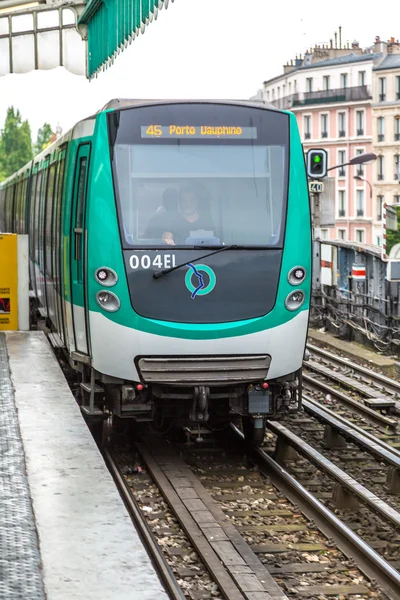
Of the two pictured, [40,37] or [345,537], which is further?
[40,37]

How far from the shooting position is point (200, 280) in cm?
1028

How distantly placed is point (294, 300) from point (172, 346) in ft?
3.88

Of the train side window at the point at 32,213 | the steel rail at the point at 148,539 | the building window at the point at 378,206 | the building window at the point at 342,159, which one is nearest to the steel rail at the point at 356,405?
the steel rail at the point at 148,539

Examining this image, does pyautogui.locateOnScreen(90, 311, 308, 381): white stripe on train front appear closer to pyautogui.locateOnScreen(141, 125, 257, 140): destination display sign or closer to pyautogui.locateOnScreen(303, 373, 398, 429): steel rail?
pyautogui.locateOnScreen(141, 125, 257, 140): destination display sign

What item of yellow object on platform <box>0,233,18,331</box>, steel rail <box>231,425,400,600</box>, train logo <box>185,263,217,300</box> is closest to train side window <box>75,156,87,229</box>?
train logo <box>185,263,217,300</box>

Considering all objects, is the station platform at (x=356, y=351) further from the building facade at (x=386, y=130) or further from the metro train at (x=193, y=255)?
the building facade at (x=386, y=130)

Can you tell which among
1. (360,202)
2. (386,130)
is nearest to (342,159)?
(386,130)

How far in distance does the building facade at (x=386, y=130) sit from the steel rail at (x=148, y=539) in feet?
234

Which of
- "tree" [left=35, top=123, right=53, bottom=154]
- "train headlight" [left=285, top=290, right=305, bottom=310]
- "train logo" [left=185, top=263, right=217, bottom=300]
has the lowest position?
"train headlight" [left=285, top=290, right=305, bottom=310]

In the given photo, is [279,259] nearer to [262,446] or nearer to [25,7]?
[262,446]

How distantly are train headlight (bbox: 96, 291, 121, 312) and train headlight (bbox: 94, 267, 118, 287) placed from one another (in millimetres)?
88

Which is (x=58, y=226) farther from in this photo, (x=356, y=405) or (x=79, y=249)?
(x=356, y=405)

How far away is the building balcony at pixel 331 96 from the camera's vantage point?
84.8m

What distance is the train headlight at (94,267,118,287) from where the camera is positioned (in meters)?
10.2
